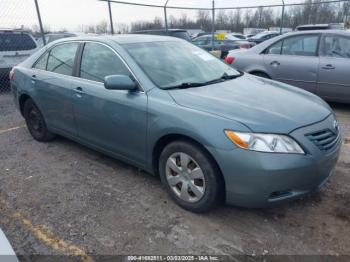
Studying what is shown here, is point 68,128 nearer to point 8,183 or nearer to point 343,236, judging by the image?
point 8,183

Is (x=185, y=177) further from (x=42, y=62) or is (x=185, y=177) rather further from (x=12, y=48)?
(x=12, y=48)

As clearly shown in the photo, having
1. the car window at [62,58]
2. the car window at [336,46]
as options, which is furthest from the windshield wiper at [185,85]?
the car window at [336,46]

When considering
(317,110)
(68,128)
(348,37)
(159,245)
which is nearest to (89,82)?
(68,128)

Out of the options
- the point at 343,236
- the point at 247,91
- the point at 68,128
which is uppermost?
the point at 247,91

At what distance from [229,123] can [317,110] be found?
0.95 m

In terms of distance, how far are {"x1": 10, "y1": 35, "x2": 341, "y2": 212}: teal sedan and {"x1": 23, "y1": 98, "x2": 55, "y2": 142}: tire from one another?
0.45 m

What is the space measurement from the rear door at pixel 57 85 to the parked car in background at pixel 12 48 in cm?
451

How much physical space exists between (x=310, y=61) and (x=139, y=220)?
4.64 meters

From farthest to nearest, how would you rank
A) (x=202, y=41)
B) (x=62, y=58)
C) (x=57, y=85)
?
(x=202, y=41) < (x=62, y=58) < (x=57, y=85)

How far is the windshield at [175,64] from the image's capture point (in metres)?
3.42

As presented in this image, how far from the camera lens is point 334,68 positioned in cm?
587

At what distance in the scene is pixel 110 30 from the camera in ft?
35.3

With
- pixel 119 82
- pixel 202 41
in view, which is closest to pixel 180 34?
pixel 202 41

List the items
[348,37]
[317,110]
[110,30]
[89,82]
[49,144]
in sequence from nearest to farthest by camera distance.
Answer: [317,110], [89,82], [49,144], [348,37], [110,30]
